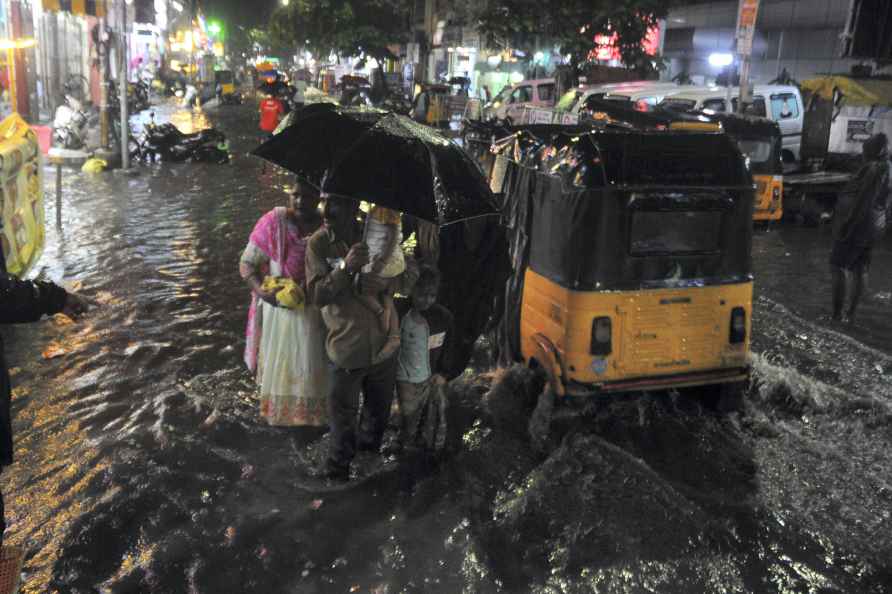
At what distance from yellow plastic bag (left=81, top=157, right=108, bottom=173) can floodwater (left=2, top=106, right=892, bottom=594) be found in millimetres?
9611

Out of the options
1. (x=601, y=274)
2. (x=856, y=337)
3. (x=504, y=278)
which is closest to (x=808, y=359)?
(x=856, y=337)

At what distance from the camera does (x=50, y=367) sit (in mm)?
6258

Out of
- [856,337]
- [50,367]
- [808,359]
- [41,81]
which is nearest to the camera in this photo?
[50,367]

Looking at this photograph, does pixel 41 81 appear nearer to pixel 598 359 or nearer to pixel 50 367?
pixel 50 367

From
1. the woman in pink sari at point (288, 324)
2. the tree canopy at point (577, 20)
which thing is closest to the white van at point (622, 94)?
the tree canopy at point (577, 20)

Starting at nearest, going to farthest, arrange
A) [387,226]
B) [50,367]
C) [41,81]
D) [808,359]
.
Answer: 1. [387,226]
2. [50,367]
3. [808,359]
4. [41,81]

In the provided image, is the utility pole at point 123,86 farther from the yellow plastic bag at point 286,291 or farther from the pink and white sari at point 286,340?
the yellow plastic bag at point 286,291

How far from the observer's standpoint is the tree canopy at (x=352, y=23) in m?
40.2

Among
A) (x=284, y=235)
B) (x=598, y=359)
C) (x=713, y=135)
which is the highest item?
(x=713, y=135)

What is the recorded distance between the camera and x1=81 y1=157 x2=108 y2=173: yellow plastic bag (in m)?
15.9

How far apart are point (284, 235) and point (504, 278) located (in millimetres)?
1488

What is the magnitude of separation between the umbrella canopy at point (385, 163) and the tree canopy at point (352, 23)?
124 feet

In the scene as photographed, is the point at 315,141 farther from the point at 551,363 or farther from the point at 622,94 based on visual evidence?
the point at 622,94

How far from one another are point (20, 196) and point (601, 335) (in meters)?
5.05
